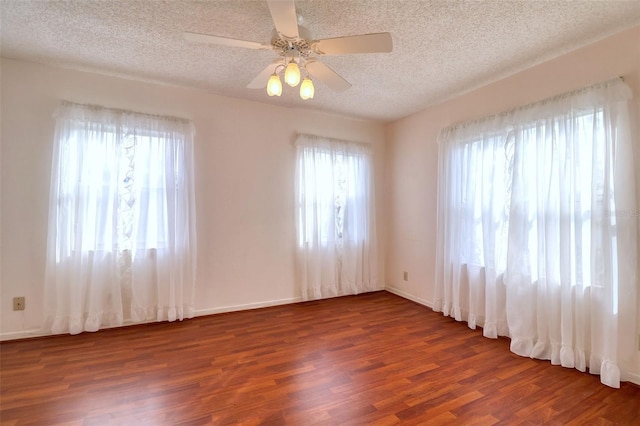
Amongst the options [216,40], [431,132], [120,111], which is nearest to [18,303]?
[120,111]

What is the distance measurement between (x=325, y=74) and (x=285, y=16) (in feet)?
2.14

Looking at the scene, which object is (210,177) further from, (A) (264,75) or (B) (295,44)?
(B) (295,44)

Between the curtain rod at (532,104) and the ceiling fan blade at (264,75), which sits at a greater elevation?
the ceiling fan blade at (264,75)

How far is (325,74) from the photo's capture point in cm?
214

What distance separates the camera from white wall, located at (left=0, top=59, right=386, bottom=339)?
261 centimetres

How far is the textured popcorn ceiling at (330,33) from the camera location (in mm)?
1891

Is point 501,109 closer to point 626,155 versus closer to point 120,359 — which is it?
point 626,155

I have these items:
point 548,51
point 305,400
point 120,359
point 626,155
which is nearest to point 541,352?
point 626,155

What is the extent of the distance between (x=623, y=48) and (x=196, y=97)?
12.6 ft

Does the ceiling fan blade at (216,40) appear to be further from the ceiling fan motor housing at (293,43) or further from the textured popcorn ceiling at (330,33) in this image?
the textured popcorn ceiling at (330,33)

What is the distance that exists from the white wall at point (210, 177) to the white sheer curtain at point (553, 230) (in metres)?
1.70

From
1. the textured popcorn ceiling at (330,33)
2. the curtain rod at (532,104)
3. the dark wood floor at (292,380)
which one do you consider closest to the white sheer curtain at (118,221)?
the dark wood floor at (292,380)

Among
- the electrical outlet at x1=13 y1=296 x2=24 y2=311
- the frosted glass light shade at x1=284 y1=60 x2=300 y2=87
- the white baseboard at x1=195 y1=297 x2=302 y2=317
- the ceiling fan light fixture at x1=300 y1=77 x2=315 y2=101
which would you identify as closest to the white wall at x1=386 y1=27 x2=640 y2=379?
the white baseboard at x1=195 y1=297 x2=302 y2=317

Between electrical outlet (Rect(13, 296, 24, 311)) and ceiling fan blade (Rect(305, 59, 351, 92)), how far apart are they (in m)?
3.32
